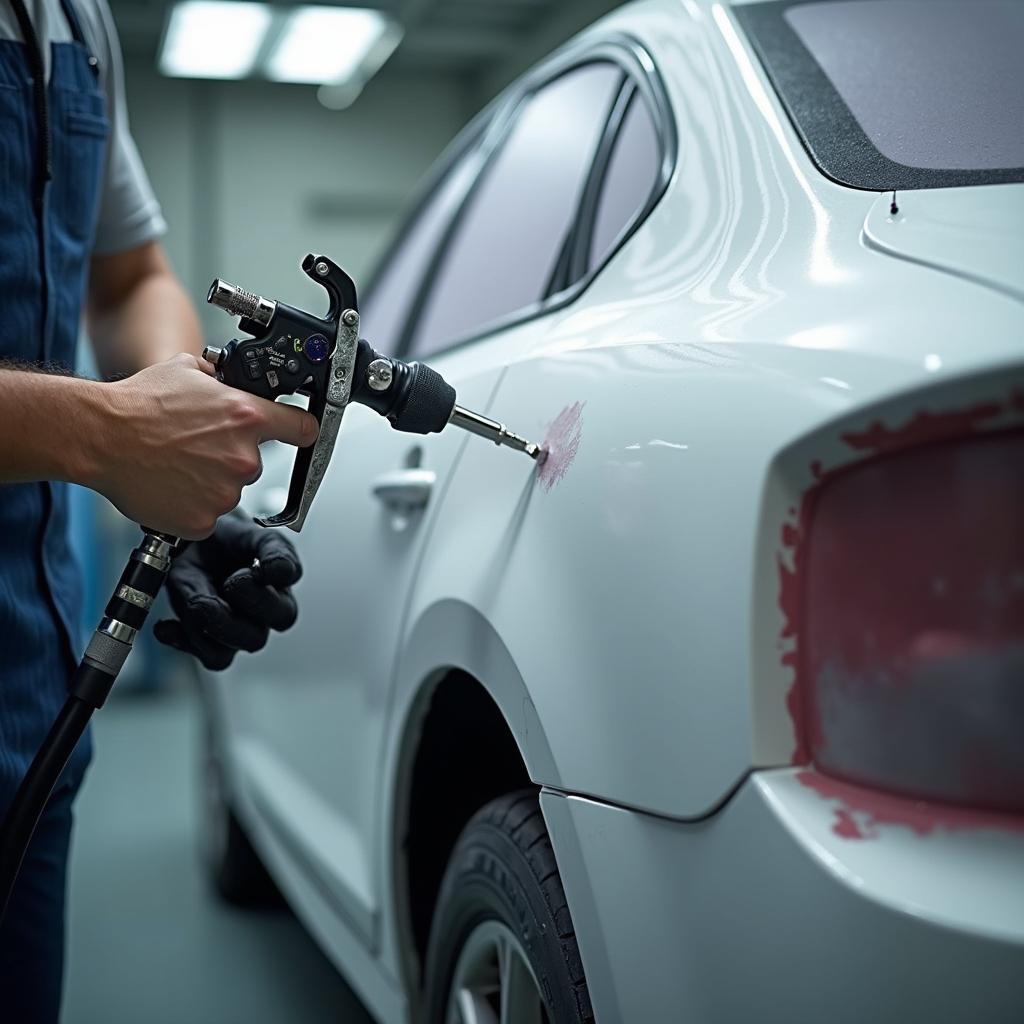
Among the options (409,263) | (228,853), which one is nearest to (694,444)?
(409,263)

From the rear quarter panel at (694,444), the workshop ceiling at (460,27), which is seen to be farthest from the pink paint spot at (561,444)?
the workshop ceiling at (460,27)

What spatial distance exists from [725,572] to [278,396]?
0.41 m

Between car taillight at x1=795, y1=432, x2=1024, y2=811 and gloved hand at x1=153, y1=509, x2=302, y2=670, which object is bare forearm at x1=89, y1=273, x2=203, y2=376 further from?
car taillight at x1=795, y1=432, x2=1024, y2=811

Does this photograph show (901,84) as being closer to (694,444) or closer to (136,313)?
(694,444)

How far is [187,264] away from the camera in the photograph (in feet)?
26.4

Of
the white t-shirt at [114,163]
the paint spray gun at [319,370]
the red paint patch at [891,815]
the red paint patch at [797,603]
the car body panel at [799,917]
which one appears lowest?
the car body panel at [799,917]

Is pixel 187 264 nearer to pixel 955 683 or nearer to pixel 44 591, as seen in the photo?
pixel 44 591

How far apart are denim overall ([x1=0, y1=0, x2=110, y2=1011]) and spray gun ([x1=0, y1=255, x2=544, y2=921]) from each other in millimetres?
134

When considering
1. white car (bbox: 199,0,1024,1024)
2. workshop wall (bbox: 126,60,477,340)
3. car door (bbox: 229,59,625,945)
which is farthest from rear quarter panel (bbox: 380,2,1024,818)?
workshop wall (bbox: 126,60,477,340)

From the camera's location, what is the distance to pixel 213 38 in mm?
6957

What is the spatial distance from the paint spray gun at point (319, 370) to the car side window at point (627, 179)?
0.31 meters

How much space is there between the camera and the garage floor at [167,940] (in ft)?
6.84

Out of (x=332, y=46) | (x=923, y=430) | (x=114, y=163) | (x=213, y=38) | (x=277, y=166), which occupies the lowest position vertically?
(x=923, y=430)

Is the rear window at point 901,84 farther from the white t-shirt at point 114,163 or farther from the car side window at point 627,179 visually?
the white t-shirt at point 114,163
